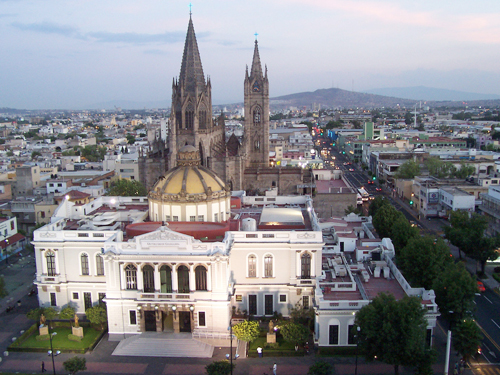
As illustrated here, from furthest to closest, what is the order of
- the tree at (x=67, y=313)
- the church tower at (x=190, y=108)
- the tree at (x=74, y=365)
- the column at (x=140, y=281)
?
the church tower at (x=190, y=108), the tree at (x=67, y=313), the column at (x=140, y=281), the tree at (x=74, y=365)

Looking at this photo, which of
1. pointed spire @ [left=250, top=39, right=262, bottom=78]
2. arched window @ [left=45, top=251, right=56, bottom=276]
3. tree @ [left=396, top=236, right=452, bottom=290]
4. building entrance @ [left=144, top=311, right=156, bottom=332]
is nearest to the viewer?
building entrance @ [left=144, top=311, right=156, bottom=332]

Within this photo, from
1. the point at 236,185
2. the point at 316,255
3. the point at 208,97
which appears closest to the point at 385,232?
the point at 316,255

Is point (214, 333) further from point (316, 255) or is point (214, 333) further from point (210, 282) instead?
point (316, 255)

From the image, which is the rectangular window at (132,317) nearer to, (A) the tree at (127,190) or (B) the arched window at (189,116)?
(A) the tree at (127,190)

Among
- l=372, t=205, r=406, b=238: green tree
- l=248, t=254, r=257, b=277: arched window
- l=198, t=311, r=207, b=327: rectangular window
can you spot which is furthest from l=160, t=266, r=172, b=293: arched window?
l=372, t=205, r=406, b=238: green tree

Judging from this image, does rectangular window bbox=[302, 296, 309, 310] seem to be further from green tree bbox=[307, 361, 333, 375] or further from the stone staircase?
green tree bbox=[307, 361, 333, 375]

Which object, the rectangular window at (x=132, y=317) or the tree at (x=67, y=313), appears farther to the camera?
the tree at (x=67, y=313)

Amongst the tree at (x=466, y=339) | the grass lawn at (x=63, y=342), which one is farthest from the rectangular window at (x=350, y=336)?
the grass lawn at (x=63, y=342)
